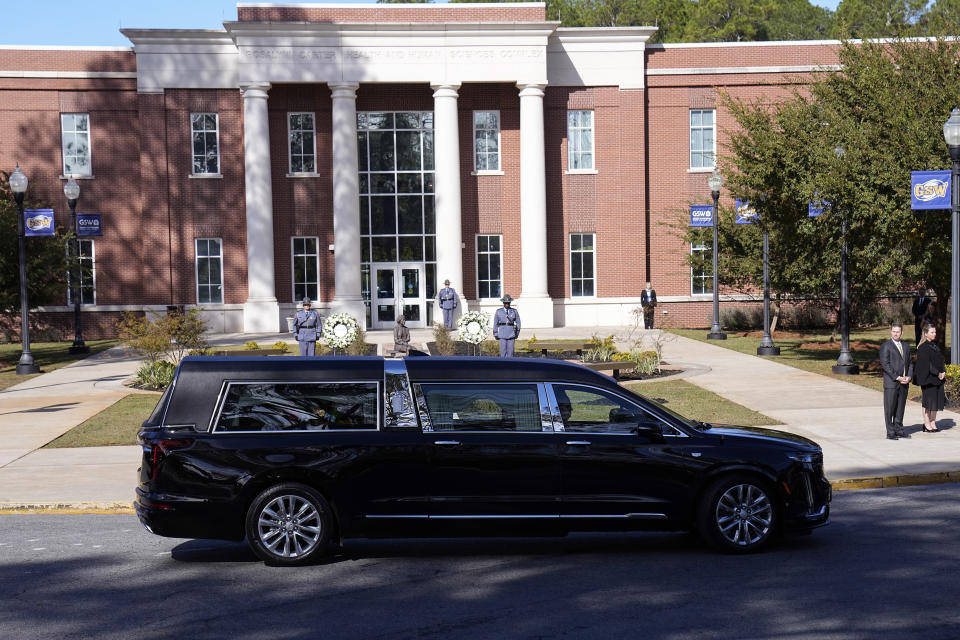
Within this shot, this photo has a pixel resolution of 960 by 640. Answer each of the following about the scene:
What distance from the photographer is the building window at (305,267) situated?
126 feet

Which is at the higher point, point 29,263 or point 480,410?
point 29,263

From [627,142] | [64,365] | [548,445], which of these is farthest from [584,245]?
[548,445]

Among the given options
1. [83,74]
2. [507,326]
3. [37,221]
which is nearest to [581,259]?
[507,326]

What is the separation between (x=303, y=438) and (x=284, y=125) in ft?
103

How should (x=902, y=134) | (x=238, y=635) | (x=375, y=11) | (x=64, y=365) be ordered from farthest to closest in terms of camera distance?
A: (x=375, y=11) → (x=64, y=365) → (x=902, y=134) → (x=238, y=635)

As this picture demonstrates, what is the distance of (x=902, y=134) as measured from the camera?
735 inches

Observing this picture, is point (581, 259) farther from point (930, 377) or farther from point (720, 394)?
point (930, 377)

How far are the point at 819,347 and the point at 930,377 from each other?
15.1 metres

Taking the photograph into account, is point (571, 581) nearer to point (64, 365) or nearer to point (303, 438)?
point (303, 438)

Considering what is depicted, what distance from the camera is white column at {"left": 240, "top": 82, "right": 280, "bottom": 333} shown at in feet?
120

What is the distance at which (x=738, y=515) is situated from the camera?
28.1 feet

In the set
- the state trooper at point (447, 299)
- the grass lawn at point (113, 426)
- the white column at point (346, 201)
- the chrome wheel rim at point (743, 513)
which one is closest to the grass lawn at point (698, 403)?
the chrome wheel rim at point (743, 513)

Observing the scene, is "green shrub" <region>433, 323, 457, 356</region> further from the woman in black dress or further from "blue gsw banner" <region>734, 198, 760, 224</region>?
the woman in black dress

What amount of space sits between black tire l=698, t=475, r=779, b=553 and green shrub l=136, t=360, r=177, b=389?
14.7 m
